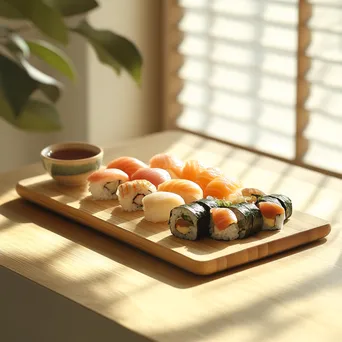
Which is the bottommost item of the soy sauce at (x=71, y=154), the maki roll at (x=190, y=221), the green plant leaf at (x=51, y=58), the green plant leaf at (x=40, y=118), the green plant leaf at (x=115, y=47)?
the maki roll at (x=190, y=221)

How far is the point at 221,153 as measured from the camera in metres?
1.88

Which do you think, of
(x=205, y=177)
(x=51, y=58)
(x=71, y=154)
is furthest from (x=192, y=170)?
(x=51, y=58)

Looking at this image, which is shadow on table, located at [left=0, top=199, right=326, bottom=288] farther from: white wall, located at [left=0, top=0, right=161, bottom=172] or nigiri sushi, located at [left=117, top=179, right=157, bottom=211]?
white wall, located at [left=0, top=0, right=161, bottom=172]

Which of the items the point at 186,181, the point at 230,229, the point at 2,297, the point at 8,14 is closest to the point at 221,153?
the point at 186,181

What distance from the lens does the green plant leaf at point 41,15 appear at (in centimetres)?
45

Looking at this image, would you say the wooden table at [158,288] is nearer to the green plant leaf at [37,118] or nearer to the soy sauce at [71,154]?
the soy sauce at [71,154]

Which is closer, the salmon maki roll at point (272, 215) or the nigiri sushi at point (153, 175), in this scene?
the salmon maki roll at point (272, 215)

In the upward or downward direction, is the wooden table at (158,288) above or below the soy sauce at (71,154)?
below

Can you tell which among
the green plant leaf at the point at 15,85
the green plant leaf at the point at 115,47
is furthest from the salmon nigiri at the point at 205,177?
the green plant leaf at the point at 15,85

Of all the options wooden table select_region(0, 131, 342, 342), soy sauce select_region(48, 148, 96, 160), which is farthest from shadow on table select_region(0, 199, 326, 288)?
soy sauce select_region(48, 148, 96, 160)

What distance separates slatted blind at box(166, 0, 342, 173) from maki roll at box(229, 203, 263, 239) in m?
0.96

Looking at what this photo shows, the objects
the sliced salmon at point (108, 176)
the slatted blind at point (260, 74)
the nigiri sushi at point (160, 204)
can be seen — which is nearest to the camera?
the nigiri sushi at point (160, 204)

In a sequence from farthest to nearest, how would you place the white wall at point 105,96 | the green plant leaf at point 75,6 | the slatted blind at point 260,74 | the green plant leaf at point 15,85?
1. the white wall at point 105,96
2. the slatted blind at point 260,74
3. the green plant leaf at point 75,6
4. the green plant leaf at point 15,85

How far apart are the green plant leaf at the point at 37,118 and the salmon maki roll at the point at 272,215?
802mm
